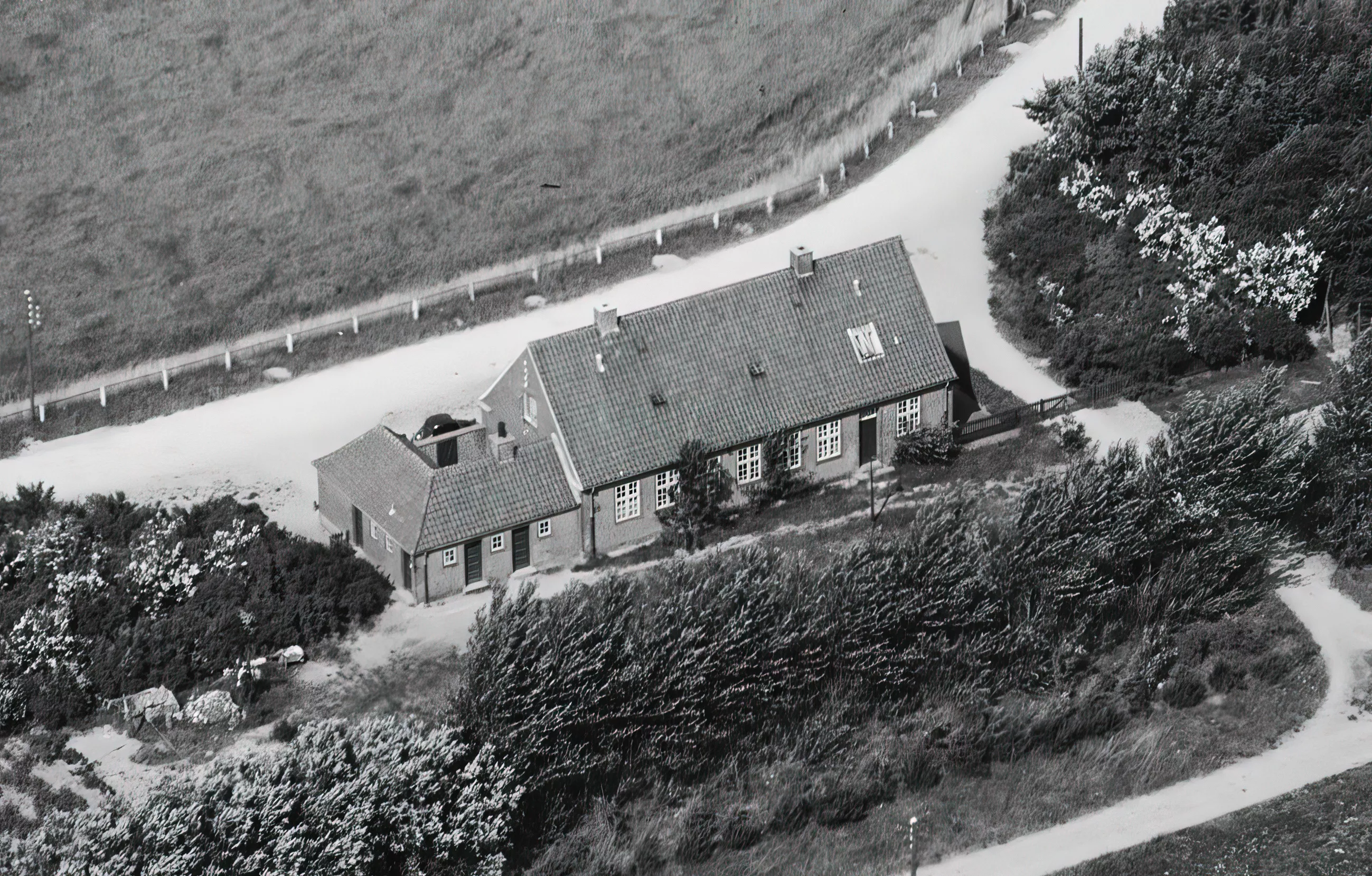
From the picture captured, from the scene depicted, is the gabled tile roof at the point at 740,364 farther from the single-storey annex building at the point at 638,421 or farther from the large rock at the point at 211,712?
the large rock at the point at 211,712

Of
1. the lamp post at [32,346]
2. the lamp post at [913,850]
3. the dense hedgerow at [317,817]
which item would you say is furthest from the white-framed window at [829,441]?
the lamp post at [32,346]

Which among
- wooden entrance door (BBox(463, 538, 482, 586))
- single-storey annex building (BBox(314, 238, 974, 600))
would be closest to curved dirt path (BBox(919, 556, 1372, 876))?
single-storey annex building (BBox(314, 238, 974, 600))

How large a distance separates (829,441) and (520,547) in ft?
36.4

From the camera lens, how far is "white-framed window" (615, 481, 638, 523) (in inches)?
2616

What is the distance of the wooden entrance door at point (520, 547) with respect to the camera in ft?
214

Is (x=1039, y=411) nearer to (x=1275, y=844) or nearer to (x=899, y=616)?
(x=899, y=616)

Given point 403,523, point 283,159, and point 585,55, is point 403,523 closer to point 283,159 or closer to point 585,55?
point 283,159

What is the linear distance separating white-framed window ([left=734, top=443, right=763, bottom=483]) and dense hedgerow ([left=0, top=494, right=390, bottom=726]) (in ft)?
39.8

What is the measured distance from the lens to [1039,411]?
7338cm

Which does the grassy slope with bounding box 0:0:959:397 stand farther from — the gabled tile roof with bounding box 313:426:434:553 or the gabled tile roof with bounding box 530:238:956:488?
the gabled tile roof with bounding box 530:238:956:488

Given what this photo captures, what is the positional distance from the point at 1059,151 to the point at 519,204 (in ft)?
72.5

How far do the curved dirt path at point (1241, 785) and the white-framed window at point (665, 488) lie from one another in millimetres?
16343

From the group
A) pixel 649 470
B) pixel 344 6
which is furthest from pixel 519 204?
pixel 649 470

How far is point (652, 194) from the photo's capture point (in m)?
87.0
